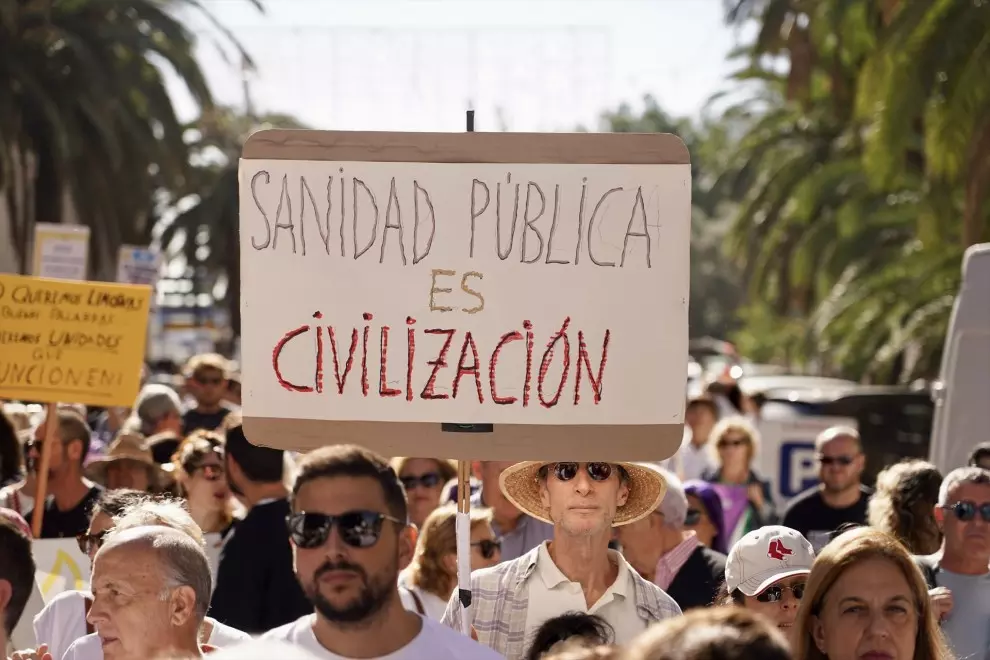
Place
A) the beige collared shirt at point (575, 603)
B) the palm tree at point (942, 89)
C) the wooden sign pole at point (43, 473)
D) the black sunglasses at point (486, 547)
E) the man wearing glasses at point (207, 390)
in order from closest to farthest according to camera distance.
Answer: the beige collared shirt at point (575, 603) → the black sunglasses at point (486, 547) → the wooden sign pole at point (43, 473) → the man wearing glasses at point (207, 390) → the palm tree at point (942, 89)

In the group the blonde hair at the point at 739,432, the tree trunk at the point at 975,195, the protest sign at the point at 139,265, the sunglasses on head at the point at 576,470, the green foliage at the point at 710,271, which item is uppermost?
the green foliage at the point at 710,271

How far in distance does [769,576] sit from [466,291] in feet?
4.03

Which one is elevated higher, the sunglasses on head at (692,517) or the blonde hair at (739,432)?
the blonde hair at (739,432)

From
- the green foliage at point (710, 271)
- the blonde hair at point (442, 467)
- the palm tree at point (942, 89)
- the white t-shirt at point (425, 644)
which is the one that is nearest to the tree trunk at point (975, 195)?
the palm tree at point (942, 89)

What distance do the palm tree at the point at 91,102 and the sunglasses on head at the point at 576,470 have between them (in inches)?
706

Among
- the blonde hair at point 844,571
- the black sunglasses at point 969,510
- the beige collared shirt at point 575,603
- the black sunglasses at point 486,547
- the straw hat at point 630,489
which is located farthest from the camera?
the black sunglasses at point 486,547

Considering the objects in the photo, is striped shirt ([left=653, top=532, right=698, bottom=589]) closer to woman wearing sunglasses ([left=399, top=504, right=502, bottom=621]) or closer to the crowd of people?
the crowd of people

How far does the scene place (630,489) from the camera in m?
5.04

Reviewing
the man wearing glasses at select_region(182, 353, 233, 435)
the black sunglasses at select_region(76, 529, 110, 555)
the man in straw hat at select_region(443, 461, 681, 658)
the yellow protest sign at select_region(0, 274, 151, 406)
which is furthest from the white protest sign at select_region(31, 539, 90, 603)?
the man wearing glasses at select_region(182, 353, 233, 435)

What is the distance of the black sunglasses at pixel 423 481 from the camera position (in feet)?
24.0

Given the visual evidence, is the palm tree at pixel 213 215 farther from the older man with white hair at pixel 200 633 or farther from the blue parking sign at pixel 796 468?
the older man with white hair at pixel 200 633

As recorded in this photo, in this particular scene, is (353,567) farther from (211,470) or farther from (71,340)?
(71,340)

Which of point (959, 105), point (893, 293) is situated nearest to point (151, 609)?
point (959, 105)

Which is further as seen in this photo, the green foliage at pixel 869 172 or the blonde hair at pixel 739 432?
the green foliage at pixel 869 172
